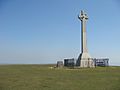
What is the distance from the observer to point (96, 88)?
43.1 ft

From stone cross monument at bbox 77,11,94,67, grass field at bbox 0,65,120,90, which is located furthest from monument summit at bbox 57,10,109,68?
grass field at bbox 0,65,120,90

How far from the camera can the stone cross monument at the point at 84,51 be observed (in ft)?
153

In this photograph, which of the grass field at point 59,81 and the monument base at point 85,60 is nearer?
the grass field at point 59,81

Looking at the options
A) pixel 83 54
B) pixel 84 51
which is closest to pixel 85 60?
pixel 83 54

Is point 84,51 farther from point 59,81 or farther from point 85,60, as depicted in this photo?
point 59,81

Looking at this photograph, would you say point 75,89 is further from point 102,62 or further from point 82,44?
point 102,62

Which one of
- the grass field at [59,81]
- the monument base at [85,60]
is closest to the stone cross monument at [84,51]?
the monument base at [85,60]

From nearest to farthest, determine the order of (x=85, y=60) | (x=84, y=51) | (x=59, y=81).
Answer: (x=59, y=81) → (x=85, y=60) → (x=84, y=51)

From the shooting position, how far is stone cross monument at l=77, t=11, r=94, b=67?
4662 cm

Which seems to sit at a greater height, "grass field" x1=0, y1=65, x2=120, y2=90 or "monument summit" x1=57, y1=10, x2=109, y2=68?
"monument summit" x1=57, y1=10, x2=109, y2=68

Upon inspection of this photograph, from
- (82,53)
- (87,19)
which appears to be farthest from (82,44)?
(87,19)

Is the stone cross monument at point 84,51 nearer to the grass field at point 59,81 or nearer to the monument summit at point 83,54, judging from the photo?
the monument summit at point 83,54

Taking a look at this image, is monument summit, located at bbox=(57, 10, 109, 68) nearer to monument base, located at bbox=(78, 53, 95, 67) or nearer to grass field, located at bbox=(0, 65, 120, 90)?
monument base, located at bbox=(78, 53, 95, 67)

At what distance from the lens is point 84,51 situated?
47.4 meters
